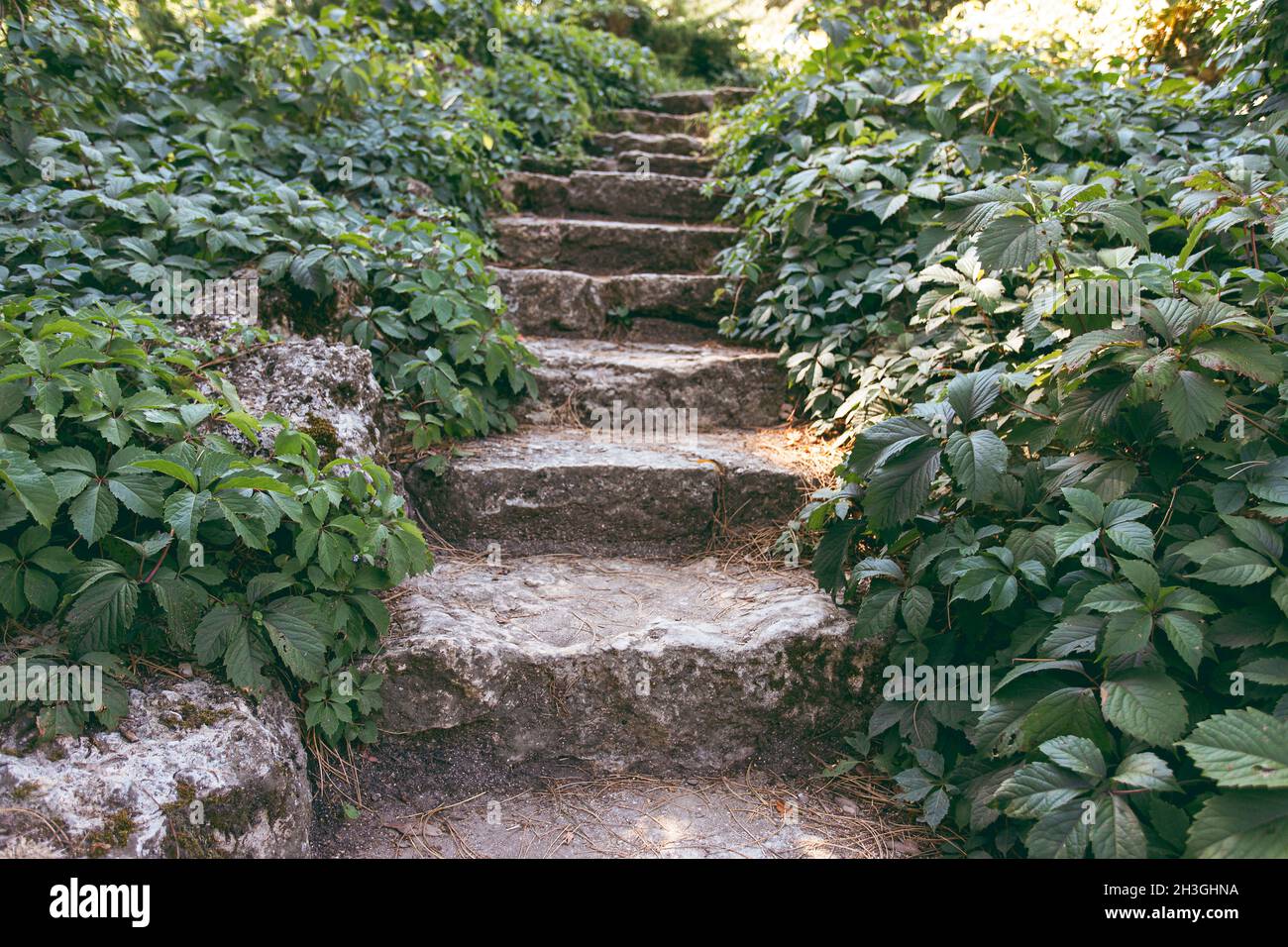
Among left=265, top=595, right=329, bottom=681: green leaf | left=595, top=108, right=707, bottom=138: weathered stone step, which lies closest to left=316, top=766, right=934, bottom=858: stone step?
left=265, top=595, right=329, bottom=681: green leaf

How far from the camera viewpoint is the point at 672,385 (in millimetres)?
3367

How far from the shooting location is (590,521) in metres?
2.72

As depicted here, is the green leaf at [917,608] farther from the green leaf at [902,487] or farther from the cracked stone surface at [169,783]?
the cracked stone surface at [169,783]

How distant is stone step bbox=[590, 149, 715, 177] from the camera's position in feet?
17.9

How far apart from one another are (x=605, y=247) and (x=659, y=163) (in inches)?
60.5

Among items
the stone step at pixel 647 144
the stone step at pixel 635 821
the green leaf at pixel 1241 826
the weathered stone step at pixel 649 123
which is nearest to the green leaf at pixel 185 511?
the stone step at pixel 635 821

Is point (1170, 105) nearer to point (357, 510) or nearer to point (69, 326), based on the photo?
point (357, 510)

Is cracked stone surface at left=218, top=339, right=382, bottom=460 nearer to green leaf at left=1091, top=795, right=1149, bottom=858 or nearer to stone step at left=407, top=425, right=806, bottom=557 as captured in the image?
stone step at left=407, top=425, right=806, bottom=557

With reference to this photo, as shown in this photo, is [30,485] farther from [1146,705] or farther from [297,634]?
[1146,705]

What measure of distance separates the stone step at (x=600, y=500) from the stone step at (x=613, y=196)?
2.73m

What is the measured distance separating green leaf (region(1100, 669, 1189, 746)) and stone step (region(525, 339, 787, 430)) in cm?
208

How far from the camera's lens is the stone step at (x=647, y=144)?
6000 millimetres
